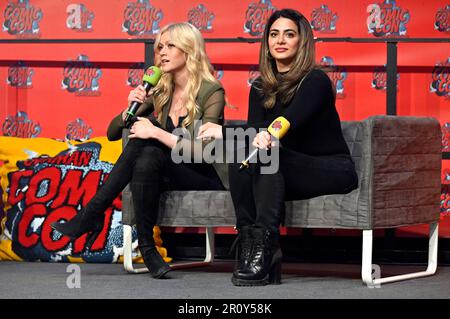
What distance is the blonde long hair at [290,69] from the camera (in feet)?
9.03

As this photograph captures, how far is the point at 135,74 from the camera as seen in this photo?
3.89m

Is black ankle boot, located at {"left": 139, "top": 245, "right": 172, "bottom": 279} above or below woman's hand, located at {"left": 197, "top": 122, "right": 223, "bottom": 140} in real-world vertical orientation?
below

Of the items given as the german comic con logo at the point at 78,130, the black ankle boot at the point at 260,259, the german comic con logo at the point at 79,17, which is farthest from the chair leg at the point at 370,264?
the german comic con logo at the point at 79,17

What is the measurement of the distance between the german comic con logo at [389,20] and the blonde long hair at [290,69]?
99 centimetres

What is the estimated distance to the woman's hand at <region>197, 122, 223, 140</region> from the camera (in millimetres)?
2677

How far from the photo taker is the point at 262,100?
2850 mm

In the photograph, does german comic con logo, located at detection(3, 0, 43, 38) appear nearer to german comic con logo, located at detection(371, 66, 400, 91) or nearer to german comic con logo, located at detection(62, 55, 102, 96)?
german comic con logo, located at detection(62, 55, 102, 96)

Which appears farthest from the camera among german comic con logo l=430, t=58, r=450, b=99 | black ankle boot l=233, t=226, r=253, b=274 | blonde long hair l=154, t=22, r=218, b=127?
german comic con logo l=430, t=58, r=450, b=99

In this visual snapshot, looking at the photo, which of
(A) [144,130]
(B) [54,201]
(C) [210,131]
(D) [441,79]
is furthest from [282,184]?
(D) [441,79]

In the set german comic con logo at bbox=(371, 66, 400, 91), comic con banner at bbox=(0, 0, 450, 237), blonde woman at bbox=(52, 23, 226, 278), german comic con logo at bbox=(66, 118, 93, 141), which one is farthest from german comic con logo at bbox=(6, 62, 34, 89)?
german comic con logo at bbox=(371, 66, 400, 91)

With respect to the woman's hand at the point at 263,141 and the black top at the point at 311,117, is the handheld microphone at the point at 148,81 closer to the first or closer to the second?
the black top at the point at 311,117

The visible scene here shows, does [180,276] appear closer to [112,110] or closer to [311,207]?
[311,207]

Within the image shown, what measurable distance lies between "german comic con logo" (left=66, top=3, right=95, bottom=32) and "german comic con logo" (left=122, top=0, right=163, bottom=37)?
173 millimetres

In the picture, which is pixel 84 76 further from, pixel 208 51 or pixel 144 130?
pixel 144 130
